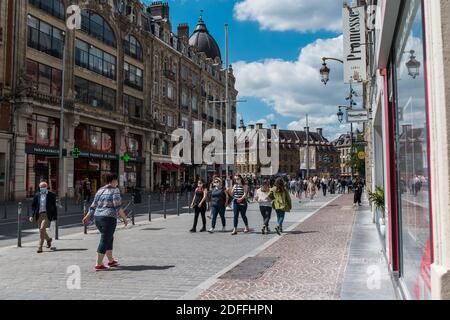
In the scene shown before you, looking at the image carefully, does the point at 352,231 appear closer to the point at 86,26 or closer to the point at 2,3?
the point at 2,3

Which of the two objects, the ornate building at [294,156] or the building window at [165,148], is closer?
the building window at [165,148]

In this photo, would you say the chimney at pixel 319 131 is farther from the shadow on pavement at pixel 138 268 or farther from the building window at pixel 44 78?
the shadow on pavement at pixel 138 268

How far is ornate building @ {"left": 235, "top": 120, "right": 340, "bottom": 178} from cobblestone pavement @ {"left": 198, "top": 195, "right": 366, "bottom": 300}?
83.4 m

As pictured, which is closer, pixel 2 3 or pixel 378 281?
pixel 378 281

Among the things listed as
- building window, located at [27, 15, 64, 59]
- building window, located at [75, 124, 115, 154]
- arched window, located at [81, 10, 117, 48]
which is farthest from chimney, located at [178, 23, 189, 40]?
building window, located at [27, 15, 64, 59]

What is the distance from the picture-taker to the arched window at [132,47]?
41062mm

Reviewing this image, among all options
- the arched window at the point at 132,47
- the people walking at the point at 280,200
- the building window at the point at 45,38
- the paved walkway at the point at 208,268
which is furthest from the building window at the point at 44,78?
the people walking at the point at 280,200

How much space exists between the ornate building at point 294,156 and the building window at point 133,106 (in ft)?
172

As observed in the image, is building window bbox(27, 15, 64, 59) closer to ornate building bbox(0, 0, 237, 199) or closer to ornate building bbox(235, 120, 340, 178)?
ornate building bbox(0, 0, 237, 199)

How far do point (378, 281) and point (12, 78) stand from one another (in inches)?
1059

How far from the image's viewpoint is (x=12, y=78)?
91.2ft

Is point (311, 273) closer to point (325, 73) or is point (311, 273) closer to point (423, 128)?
point (423, 128)
